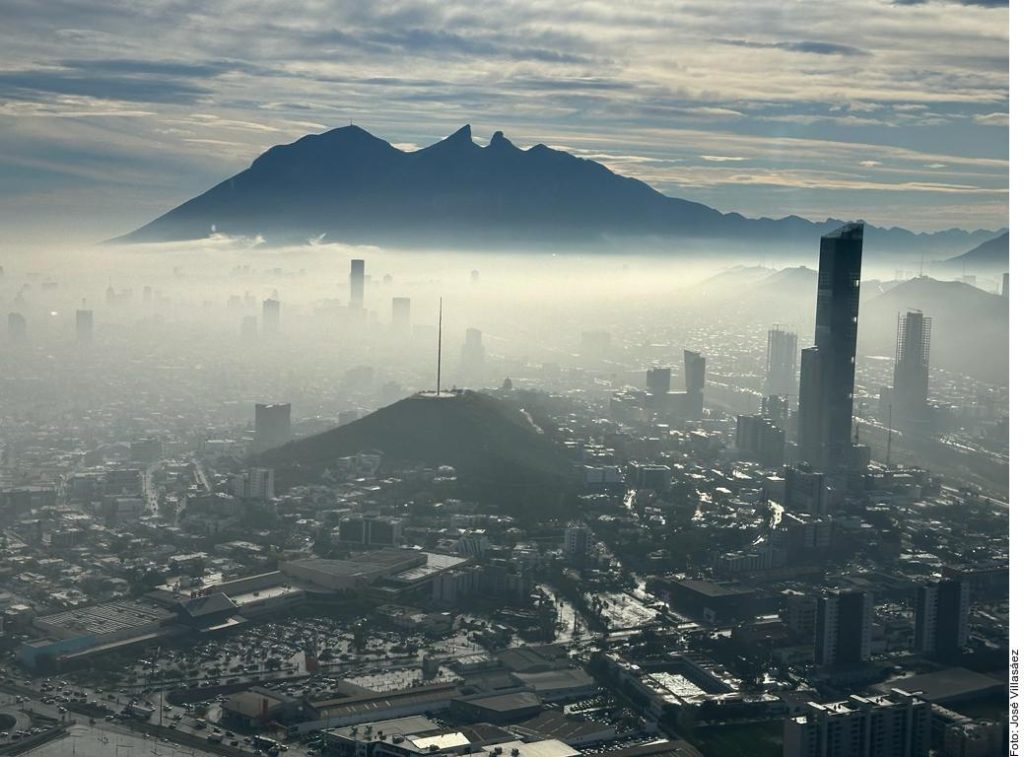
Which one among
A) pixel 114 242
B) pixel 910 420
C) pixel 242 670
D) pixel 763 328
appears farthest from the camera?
pixel 763 328

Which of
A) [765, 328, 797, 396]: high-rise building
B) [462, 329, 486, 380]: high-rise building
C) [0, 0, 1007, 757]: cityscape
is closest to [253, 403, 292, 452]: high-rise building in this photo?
[0, 0, 1007, 757]: cityscape

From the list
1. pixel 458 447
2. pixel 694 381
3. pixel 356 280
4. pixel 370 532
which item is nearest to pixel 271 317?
pixel 356 280

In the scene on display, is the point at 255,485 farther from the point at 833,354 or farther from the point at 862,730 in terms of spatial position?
the point at 862,730

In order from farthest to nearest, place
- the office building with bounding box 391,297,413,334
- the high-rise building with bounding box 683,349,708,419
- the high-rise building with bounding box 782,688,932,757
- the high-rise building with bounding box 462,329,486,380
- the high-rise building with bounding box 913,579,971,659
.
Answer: the high-rise building with bounding box 462,329,486,380 → the office building with bounding box 391,297,413,334 → the high-rise building with bounding box 683,349,708,419 → the high-rise building with bounding box 913,579,971,659 → the high-rise building with bounding box 782,688,932,757

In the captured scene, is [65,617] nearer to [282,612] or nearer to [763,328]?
[282,612]

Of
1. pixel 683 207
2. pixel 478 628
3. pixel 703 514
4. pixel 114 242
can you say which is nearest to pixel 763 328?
pixel 683 207

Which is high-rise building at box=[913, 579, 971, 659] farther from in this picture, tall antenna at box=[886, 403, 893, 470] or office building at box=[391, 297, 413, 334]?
office building at box=[391, 297, 413, 334]
